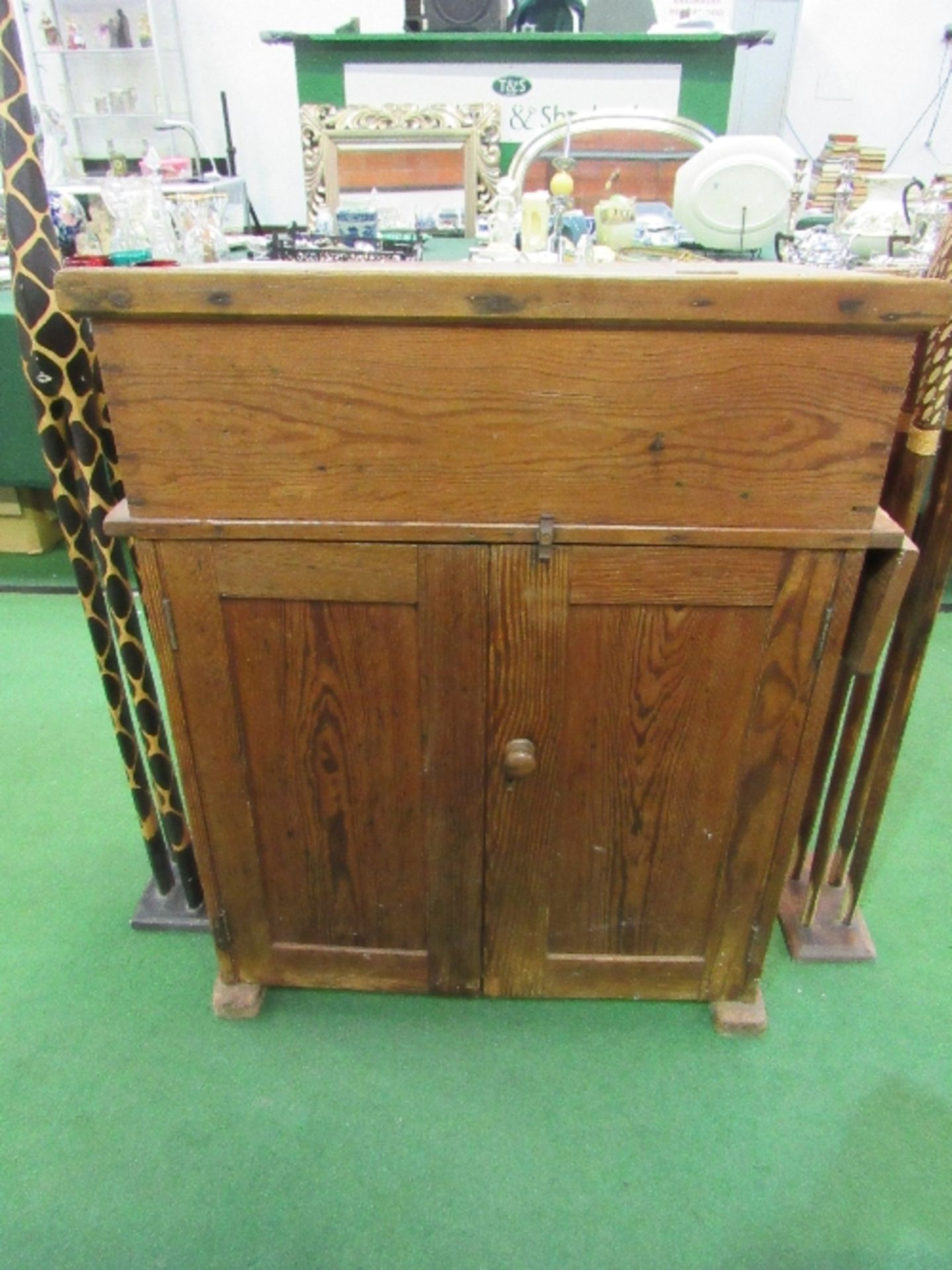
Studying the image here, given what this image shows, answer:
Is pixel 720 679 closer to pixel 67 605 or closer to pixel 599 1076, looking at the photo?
pixel 599 1076

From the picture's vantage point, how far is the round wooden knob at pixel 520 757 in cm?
103

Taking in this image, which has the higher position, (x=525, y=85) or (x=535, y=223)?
(x=525, y=85)

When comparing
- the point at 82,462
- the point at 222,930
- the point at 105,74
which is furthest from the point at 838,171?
the point at 105,74

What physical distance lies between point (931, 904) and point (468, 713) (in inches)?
39.0

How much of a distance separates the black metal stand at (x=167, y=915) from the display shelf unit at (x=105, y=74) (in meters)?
4.96

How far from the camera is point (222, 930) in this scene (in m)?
1.22

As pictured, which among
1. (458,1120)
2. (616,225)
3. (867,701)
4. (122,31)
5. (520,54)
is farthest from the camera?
(122,31)

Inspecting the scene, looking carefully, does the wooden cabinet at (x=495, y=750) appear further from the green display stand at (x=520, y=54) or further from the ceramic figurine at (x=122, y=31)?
the ceramic figurine at (x=122, y=31)

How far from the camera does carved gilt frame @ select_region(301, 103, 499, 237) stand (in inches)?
102

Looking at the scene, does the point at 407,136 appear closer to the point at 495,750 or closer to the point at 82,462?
the point at 82,462

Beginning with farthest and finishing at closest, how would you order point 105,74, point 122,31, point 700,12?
A: point 105,74
point 122,31
point 700,12

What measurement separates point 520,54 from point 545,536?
3651mm

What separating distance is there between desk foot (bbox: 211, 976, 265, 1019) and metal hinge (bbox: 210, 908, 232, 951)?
8 cm

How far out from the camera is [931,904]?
1476 millimetres
